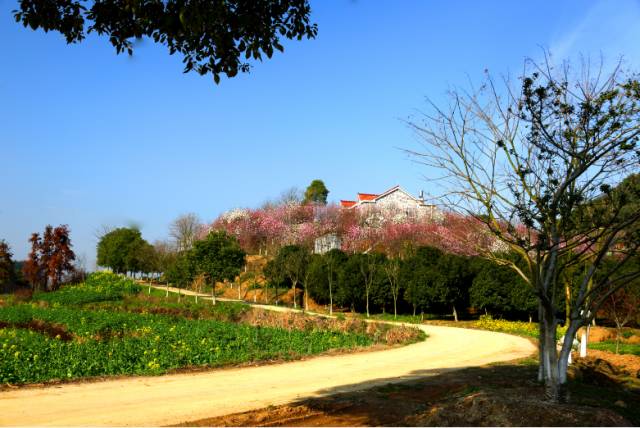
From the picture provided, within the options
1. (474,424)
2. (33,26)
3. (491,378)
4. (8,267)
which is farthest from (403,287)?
(8,267)

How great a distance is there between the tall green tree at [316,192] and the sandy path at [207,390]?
49259 mm

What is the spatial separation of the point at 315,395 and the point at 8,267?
122ft

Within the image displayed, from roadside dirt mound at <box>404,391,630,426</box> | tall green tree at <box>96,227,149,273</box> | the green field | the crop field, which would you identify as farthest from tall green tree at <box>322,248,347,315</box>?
roadside dirt mound at <box>404,391,630,426</box>

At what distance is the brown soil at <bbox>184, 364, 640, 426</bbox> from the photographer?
6539 mm

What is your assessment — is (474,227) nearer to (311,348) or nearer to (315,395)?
(315,395)

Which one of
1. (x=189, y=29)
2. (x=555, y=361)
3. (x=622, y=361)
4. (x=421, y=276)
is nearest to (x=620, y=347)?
(x=622, y=361)

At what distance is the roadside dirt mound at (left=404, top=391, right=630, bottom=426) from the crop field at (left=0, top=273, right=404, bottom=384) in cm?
653

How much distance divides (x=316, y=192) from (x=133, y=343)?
167 feet

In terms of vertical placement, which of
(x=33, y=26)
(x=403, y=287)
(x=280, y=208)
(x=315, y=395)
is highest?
(x=280, y=208)

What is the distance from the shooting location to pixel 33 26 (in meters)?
5.80

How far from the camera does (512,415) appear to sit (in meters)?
6.54

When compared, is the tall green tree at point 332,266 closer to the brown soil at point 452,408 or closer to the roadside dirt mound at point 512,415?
the brown soil at point 452,408

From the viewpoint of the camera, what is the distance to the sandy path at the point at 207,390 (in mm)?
7754

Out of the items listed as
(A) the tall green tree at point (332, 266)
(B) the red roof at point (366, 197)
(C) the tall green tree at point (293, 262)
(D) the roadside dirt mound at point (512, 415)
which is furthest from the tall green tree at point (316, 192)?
(D) the roadside dirt mound at point (512, 415)
